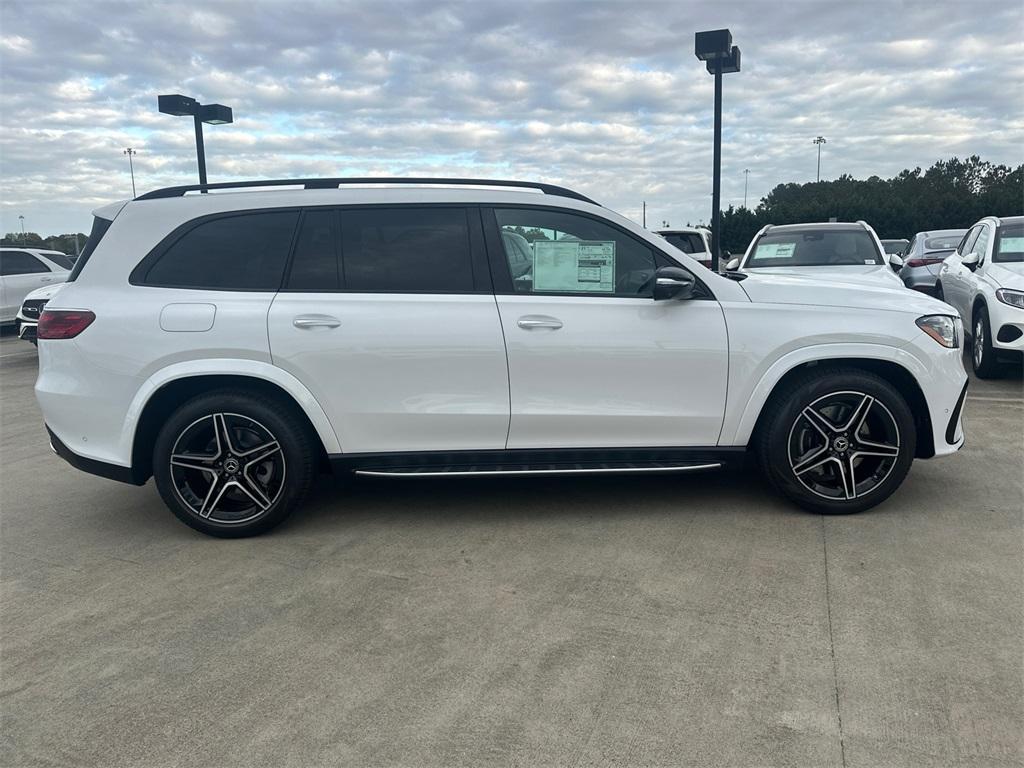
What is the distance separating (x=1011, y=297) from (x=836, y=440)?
4381mm

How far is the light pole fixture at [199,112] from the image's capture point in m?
13.5

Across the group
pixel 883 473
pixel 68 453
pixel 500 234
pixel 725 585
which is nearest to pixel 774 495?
pixel 883 473

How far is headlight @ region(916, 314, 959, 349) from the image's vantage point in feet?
13.2

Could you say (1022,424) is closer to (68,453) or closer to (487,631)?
(487,631)

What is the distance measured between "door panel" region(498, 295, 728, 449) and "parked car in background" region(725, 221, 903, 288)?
4.88 metres

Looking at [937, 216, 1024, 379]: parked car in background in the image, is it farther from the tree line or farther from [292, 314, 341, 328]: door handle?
the tree line

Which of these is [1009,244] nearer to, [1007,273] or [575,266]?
[1007,273]

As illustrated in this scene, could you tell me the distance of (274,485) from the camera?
3.99m

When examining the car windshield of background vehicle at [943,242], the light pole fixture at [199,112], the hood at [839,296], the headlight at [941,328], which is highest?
the light pole fixture at [199,112]

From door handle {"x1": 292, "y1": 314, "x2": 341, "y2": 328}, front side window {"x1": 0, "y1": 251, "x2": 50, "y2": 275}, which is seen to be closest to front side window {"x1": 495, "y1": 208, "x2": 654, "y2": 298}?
door handle {"x1": 292, "y1": 314, "x2": 341, "y2": 328}

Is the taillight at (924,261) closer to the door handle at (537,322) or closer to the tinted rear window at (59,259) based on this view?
the door handle at (537,322)

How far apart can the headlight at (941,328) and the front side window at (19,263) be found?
556 inches

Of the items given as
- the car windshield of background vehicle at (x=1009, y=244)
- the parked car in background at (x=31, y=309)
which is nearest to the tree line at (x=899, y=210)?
the car windshield of background vehicle at (x=1009, y=244)

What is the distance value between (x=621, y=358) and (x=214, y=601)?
220cm
